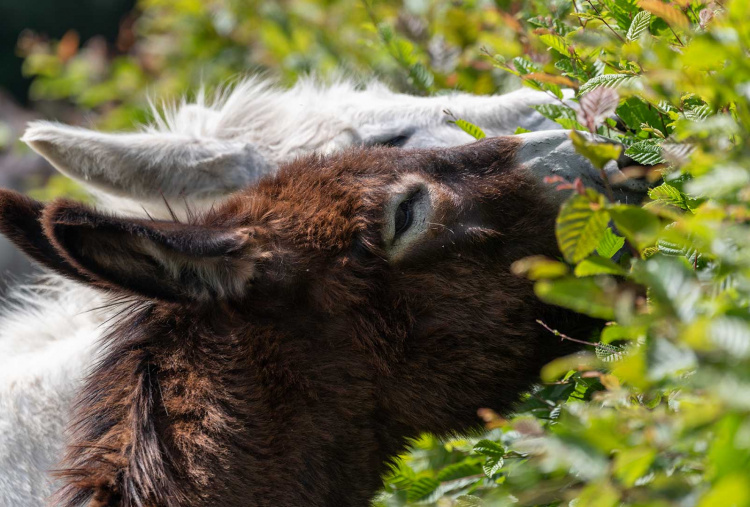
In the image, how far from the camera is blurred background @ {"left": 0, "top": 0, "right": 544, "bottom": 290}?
427 centimetres

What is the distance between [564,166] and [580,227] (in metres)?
0.98

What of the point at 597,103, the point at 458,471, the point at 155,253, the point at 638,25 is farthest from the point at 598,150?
the point at 458,471

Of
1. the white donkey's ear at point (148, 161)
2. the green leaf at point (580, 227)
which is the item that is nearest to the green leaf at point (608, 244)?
the green leaf at point (580, 227)

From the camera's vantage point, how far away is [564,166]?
7.74 ft

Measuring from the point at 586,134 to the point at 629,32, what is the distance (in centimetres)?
38

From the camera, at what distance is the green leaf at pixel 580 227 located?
4.54 feet

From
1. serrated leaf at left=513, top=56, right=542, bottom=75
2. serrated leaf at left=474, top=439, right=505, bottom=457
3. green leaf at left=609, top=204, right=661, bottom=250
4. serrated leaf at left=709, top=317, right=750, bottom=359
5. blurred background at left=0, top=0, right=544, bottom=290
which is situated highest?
blurred background at left=0, top=0, right=544, bottom=290

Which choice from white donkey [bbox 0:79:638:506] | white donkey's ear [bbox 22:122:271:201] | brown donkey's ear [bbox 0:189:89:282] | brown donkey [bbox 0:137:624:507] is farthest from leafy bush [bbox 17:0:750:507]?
brown donkey's ear [bbox 0:189:89:282]

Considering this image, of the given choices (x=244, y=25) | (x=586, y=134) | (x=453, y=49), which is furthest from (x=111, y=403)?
(x=244, y=25)

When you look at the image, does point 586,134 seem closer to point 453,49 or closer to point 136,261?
point 136,261

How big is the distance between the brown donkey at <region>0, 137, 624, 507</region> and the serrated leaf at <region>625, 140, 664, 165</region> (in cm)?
44

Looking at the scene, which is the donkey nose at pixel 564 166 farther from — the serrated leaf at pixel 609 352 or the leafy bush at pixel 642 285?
the serrated leaf at pixel 609 352

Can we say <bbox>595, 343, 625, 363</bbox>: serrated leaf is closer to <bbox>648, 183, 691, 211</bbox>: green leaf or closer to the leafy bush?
the leafy bush

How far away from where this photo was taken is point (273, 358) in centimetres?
223
